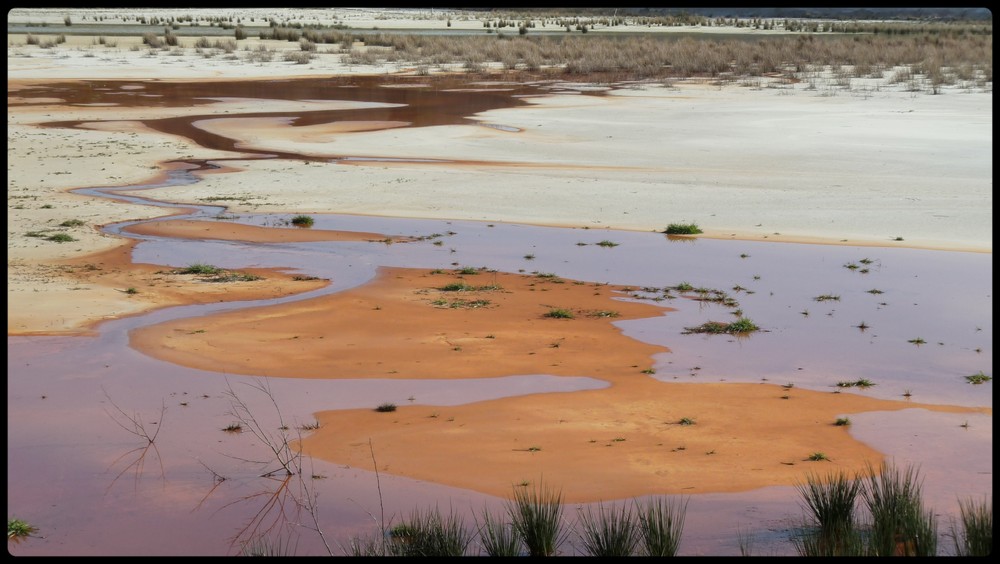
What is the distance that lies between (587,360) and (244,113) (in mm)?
29072

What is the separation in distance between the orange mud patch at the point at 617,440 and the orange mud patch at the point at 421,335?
117 centimetres

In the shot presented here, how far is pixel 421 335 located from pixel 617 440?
416cm

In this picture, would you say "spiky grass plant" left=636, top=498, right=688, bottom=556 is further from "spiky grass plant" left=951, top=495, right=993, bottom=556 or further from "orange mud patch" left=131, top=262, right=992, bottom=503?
"spiky grass plant" left=951, top=495, right=993, bottom=556

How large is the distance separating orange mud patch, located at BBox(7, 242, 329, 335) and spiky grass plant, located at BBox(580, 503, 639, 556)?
27.3 feet

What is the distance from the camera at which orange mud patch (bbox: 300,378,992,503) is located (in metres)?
8.40

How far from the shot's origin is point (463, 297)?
48.7 feet

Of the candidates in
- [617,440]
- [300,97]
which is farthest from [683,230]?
[300,97]

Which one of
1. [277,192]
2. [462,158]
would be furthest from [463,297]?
[462,158]

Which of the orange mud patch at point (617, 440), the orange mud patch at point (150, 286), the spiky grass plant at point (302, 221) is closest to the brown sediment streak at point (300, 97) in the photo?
the spiky grass plant at point (302, 221)

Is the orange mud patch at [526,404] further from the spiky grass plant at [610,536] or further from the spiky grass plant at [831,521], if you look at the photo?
the spiky grass plant at [831,521]

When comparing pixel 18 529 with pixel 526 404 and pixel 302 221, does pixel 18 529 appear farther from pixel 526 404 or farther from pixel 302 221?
pixel 302 221

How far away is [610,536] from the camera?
6531 mm

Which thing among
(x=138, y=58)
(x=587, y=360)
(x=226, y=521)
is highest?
(x=138, y=58)

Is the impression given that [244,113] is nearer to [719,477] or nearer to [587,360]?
[587,360]
